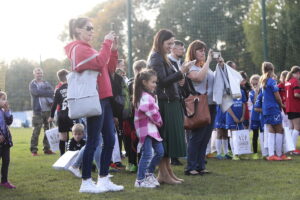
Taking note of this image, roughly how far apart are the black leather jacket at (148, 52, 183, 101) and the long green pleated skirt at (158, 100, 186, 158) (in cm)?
9

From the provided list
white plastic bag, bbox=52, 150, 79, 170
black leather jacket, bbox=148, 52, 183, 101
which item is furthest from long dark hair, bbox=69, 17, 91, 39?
white plastic bag, bbox=52, 150, 79, 170

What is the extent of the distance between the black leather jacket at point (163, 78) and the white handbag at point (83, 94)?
1046mm

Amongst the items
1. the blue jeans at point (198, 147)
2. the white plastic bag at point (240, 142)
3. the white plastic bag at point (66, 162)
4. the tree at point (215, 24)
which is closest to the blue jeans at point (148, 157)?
the blue jeans at point (198, 147)

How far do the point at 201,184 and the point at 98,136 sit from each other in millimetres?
1477

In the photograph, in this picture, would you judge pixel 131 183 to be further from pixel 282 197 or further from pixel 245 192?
pixel 282 197

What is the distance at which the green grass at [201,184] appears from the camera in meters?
5.05

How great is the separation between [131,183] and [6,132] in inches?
69.4

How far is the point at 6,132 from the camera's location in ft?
20.1

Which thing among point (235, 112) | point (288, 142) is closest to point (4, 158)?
point (235, 112)

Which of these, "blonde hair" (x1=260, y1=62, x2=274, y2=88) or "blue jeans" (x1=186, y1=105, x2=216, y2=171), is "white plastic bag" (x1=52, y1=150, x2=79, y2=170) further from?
"blonde hair" (x1=260, y1=62, x2=274, y2=88)

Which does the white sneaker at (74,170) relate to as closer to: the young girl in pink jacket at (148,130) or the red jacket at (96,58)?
the young girl in pink jacket at (148,130)

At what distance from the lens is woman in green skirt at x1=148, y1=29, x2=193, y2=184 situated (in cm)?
592

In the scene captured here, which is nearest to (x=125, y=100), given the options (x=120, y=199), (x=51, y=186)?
(x=51, y=186)

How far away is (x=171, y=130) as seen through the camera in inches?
234
